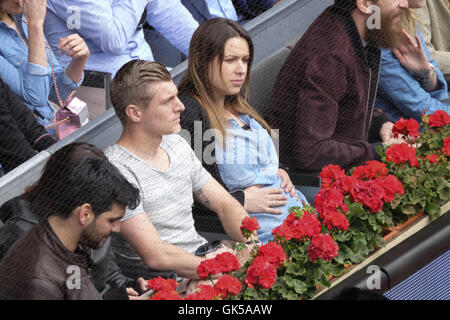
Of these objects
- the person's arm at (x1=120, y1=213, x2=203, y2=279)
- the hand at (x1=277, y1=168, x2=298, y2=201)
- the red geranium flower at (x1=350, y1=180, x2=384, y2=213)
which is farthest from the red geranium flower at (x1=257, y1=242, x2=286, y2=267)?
the hand at (x1=277, y1=168, x2=298, y2=201)

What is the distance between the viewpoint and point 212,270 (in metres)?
1.65

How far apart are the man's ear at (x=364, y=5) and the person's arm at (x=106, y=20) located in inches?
27.8

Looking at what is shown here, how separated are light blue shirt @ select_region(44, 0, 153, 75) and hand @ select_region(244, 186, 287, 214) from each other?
0.57 m

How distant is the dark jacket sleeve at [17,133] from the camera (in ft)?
6.56

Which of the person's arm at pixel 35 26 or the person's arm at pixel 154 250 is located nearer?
the person's arm at pixel 154 250

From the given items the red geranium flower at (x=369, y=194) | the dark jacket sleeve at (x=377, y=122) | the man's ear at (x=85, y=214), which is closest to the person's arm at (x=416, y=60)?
the dark jacket sleeve at (x=377, y=122)

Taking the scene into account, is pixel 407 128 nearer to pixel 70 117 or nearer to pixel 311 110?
pixel 311 110

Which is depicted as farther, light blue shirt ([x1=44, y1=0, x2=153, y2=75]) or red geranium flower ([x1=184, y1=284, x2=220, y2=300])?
light blue shirt ([x1=44, y1=0, x2=153, y2=75])

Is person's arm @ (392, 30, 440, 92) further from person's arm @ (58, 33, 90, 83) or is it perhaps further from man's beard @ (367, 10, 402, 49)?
person's arm @ (58, 33, 90, 83)

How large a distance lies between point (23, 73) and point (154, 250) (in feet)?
2.25

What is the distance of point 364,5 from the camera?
246 centimetres

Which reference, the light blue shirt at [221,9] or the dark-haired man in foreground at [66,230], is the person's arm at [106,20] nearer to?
the light blue shirt at [221,9]

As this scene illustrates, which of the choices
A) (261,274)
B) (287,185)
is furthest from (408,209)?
(261,274)

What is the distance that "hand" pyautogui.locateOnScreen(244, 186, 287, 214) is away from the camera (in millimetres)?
2180
